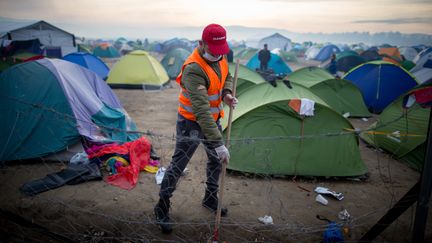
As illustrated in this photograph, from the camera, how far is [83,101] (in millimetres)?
5398

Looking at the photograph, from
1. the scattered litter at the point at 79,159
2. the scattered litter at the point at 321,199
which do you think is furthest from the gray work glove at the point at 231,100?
the scattered litter at the point at 79,159

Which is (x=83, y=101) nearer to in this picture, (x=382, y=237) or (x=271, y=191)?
(x=271, y=191)

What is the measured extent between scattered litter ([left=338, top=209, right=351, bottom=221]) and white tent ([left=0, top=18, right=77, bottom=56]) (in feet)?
72.4

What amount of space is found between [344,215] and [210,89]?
2.75m

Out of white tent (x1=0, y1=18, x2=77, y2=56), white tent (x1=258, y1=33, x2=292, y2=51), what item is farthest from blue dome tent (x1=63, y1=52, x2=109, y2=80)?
white tent (x1=258, y1=33, x2=292, y2=51)

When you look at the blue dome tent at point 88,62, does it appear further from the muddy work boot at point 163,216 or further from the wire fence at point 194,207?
the muddy work boot at point 163,216

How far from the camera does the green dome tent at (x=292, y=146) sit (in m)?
4.78

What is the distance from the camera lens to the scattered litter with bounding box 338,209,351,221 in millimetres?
3818

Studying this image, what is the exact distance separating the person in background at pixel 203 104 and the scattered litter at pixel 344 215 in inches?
74.3

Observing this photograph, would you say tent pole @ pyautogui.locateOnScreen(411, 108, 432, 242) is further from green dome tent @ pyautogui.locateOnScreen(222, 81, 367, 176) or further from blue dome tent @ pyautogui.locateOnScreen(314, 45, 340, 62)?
blue dome tent @ pyautogui.locateOnScreen(314, 45, 340, 62)

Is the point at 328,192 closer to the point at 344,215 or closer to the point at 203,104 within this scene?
the point at 344,215

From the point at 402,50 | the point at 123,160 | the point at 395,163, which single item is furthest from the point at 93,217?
the point at 402,50

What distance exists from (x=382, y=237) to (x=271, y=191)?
1612mm

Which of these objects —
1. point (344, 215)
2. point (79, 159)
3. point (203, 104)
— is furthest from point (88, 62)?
point (344, 215)
